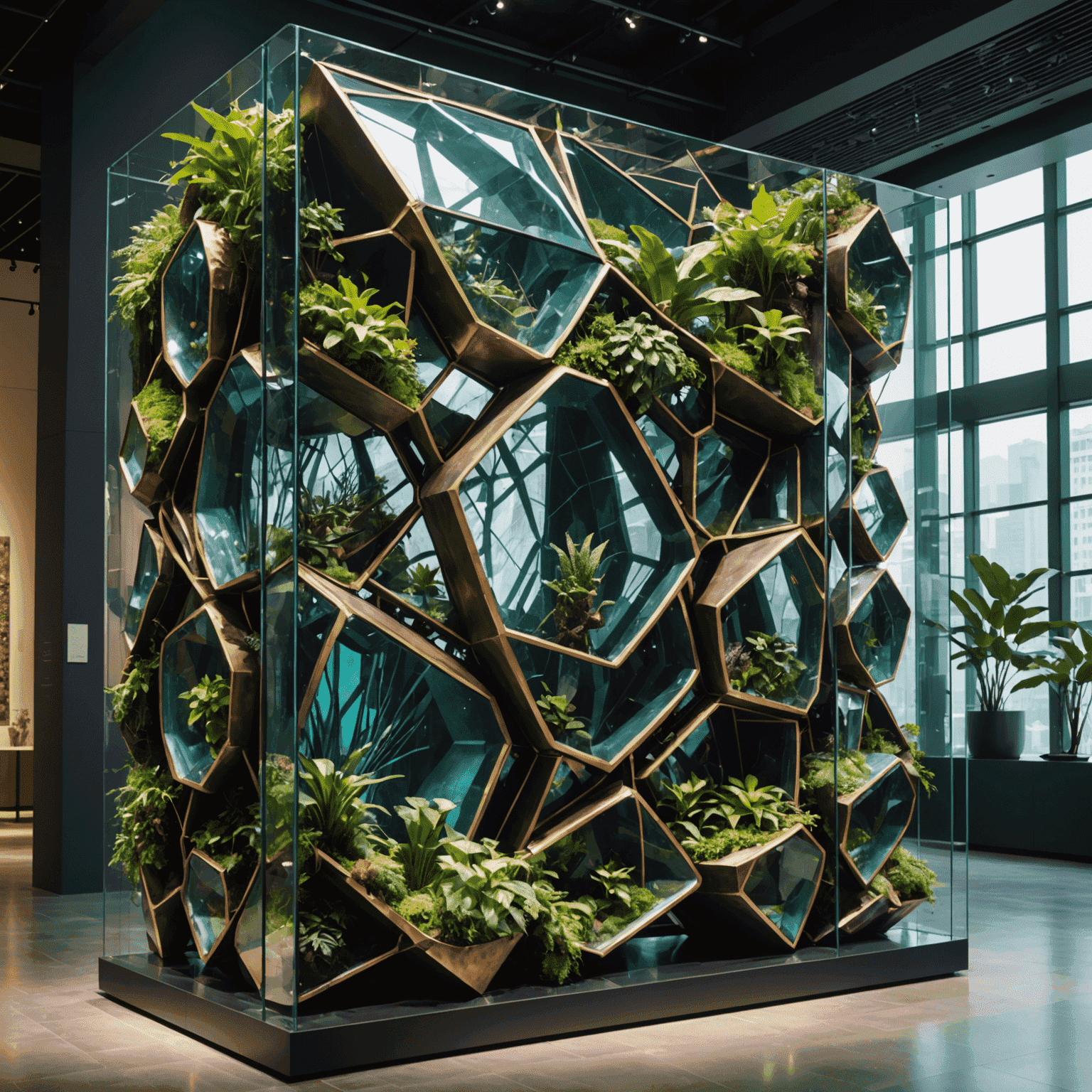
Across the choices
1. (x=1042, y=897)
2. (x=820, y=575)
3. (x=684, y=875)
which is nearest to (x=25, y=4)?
(x=820, y=575)

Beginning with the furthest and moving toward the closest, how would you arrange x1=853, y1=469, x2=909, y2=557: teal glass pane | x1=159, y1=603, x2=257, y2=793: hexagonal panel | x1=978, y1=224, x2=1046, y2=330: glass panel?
x1=978, y1=224, x2=1046, y2=330: glass panel < x1=853, y1=469, x2=909, y2=557: teal glass pane < x1=159, y1=603, x2=257, y2=793: hexagonal panel

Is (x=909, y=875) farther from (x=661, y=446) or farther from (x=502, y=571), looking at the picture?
(x=502, y=571)

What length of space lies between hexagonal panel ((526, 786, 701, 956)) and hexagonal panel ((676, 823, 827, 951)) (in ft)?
0.51

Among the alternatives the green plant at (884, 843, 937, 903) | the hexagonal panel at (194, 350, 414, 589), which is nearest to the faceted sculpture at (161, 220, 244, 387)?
the hexagonal panel at (194, 350, 414, 589)

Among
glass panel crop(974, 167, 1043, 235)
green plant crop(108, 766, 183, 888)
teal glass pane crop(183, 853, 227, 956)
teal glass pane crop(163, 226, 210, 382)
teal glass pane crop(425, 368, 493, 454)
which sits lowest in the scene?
teal glass pane crop(183, 853, 227, 956)

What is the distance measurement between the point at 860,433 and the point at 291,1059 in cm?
421

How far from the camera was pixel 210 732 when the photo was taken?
5105mm

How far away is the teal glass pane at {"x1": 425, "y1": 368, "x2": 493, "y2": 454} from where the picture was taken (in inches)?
204

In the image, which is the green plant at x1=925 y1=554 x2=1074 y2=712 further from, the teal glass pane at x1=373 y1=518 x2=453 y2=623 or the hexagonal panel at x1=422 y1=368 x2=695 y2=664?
the teal glass pane at x1=373 y1=518 x2=453 y2=623

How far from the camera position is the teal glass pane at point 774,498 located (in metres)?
6.13

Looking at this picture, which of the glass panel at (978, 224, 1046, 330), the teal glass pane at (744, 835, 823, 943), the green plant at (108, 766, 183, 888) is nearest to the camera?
the green plant at (108, 766, 183, 888)

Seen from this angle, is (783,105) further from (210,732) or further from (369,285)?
(210,732)

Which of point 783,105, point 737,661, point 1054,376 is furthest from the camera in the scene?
point 1054,376

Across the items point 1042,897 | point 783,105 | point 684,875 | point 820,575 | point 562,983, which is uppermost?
point 783,105
